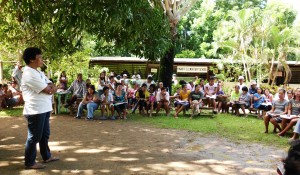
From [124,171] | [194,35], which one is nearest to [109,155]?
[124,171]

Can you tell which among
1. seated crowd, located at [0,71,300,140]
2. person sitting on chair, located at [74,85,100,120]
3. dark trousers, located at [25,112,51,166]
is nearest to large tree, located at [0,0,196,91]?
dark trousers, located at [25,112,51,166]

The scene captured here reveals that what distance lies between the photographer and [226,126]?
9.27 m

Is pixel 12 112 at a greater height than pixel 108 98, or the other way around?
pixel 108 98

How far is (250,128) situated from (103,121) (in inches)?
168

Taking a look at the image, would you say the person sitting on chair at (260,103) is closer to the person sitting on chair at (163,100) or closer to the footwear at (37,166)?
the person sitting on chair at (163,100)

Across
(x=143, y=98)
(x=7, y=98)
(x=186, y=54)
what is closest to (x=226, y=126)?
(x=143, y=98)

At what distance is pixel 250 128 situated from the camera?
29.6ft

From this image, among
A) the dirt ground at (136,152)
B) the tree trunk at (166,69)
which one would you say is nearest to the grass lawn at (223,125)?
the dirt ground at (136,152)

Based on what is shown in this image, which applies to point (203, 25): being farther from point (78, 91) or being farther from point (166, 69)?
point (78, 91)

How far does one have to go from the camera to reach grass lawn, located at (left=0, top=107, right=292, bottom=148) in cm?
766

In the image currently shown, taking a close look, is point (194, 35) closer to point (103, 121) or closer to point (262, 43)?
point (262, 43)

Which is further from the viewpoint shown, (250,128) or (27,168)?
(250,128)

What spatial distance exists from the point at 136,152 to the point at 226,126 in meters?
4.13

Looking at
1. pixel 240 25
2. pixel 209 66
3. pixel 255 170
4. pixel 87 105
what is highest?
pixel 240 25
